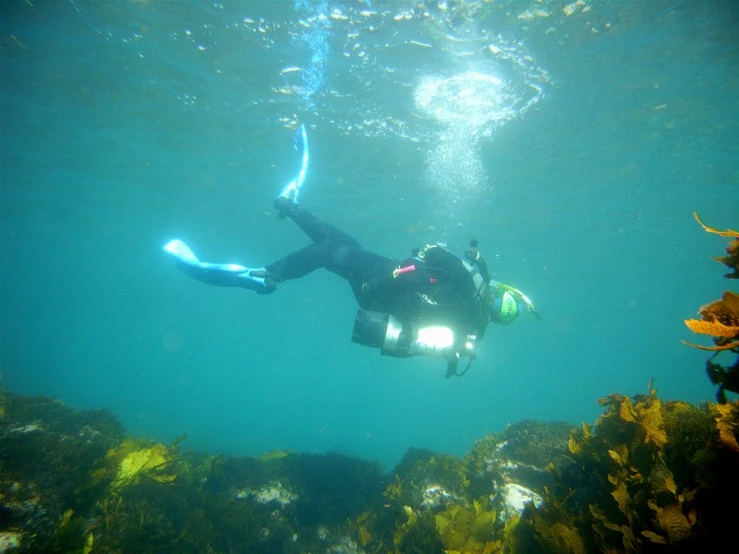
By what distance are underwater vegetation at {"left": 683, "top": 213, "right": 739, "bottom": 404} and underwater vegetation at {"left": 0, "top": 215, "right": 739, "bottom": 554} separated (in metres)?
0.01

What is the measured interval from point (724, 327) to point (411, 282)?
4.69 m

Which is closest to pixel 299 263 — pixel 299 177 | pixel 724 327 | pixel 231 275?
pixel 231 275

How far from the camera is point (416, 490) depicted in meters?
6.96

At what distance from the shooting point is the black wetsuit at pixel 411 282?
6.28 meters

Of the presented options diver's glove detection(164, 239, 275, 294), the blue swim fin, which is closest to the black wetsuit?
diver's glove detection(164, 239, 275, 294)

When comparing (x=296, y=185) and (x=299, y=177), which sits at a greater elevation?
(x=299, y=177)

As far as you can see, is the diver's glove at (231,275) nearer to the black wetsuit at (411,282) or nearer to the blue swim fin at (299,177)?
the black wetsuit at (411,282)

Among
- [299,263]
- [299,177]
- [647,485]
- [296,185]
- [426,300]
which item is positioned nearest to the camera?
[647,485]

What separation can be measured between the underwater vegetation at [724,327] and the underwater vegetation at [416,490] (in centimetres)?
1

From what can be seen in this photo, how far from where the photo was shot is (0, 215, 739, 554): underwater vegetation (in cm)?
237

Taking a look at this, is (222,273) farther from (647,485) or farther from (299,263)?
(647,485)

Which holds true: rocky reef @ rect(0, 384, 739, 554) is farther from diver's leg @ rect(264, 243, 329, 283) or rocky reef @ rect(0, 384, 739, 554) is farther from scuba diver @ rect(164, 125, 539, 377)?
diver's leg @ rect(264, 243, 329, 283)

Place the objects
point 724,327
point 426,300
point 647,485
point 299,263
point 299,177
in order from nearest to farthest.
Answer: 1. point 724,327
2. point 647,485
3. point 426,300
4. point 299,263
5. point 299,177

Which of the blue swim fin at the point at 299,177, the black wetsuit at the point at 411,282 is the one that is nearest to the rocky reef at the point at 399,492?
the black wetsuit at the point at 411,282
